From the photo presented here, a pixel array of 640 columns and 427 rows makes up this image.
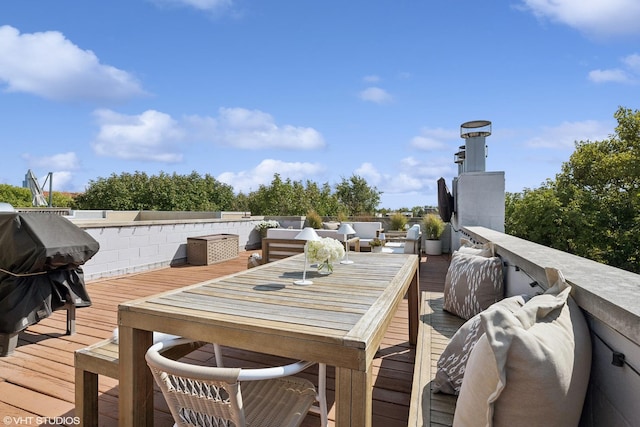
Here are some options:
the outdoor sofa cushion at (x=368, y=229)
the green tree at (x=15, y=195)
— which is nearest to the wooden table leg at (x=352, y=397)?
the outdoor sofa cushion at (x=368, y=229)

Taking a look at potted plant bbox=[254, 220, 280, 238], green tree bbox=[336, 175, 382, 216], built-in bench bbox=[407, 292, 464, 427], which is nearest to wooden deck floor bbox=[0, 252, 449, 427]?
built-in bench bbox=[407, 292, 464, 427]

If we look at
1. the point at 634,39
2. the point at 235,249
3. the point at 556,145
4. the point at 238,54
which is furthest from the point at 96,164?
the point at 634,39

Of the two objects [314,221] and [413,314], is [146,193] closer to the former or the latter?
[314,221]

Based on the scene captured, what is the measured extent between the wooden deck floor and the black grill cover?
0.29 metres

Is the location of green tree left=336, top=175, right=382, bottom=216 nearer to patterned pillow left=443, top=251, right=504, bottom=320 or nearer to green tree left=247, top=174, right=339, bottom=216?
green tree left=247, top=174, right=339, bottom=216

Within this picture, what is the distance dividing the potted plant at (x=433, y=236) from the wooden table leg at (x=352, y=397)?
7200 mm

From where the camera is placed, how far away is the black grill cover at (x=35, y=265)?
2.56 meters

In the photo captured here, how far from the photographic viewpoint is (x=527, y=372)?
0.72m

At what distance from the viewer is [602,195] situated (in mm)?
12180

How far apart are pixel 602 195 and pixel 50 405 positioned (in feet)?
51.2

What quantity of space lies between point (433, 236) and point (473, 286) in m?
6.13

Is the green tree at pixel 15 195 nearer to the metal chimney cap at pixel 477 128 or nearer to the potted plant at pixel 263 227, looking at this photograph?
the potted plant at pixel 263 227

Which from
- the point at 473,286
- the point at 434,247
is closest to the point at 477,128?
the point at 434,247

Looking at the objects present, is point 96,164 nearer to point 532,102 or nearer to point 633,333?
point 532,102
